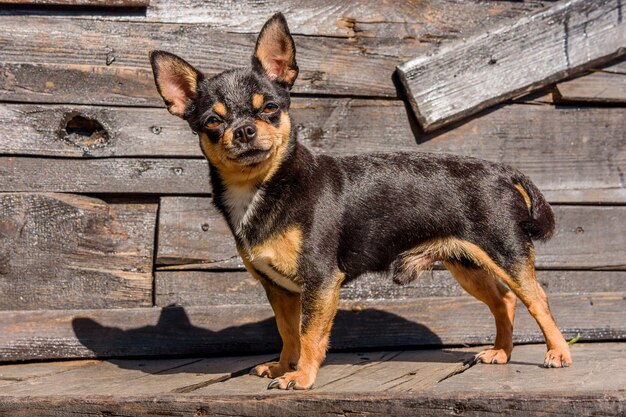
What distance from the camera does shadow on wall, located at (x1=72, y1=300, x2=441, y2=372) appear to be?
4996 millimetres

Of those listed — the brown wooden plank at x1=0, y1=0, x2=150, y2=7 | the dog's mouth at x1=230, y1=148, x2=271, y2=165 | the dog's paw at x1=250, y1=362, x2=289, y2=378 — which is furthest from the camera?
the brown wooden plank at x1=0, y1=0, x2=150, y2=7

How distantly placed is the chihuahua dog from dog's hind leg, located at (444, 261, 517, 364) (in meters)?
0.17

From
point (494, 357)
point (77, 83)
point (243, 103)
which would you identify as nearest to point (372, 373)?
point (494, 357)

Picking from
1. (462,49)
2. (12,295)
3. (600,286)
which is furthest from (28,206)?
(600,286)

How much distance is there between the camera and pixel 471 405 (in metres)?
3.52

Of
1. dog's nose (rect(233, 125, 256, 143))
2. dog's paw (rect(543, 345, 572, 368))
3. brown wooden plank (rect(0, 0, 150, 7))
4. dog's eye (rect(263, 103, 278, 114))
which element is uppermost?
brown wooden plank (rect(0, 0, 150, 7))

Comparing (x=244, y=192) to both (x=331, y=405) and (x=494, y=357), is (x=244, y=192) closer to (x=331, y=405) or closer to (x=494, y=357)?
(x=331, y=405)

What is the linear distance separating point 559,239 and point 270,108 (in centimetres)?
220

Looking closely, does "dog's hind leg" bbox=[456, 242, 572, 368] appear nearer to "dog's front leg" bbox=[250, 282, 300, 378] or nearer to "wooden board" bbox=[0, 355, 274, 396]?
"dog's front leg" bbox=[250, 282, 300, 378]

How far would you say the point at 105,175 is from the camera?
5004 millimetres

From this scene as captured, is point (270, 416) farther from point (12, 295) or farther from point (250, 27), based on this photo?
point (250, 27)

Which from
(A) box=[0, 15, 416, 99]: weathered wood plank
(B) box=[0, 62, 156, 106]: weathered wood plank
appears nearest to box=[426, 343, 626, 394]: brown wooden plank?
(A) box=[0, 15, 416, 99]: weathered wood plank

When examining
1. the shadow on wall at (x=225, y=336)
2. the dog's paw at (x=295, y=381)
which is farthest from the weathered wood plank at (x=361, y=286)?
the dog's paw at (x=295, y=381)

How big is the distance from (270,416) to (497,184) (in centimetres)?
164
